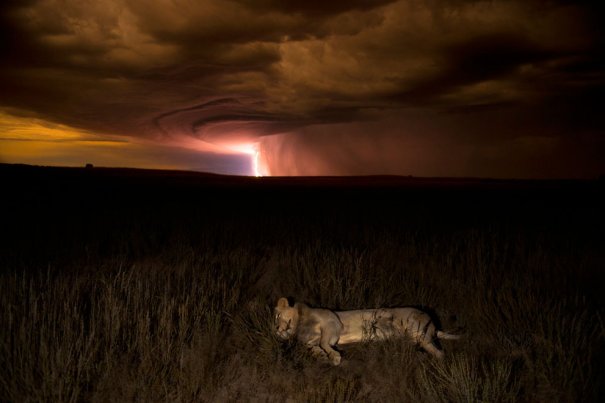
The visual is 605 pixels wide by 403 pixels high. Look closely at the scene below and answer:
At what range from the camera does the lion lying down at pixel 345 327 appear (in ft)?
11.7

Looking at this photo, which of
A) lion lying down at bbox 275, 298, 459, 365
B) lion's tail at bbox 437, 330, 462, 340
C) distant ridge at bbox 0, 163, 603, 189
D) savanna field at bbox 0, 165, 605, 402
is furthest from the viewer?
distant ridge at bbox 0, 163, 603, 189

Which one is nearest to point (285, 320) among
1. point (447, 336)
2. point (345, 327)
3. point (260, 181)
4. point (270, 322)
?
point (270, 322)

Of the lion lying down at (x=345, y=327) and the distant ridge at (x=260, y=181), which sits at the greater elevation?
the distant ridge at (x=260, y=181)

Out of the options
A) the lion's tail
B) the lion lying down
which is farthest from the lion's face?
the lion's tail

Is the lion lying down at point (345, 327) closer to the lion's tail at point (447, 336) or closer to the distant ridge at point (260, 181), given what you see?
the lion's tail at point (447, 336)

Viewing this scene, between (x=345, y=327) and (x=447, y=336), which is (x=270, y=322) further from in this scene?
(x=447, y=336)

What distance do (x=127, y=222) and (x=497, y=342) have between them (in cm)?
964

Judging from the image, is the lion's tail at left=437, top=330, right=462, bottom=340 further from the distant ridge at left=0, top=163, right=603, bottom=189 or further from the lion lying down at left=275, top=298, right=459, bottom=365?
the distant ridge at left=0, top=163, right=603, bottom=189

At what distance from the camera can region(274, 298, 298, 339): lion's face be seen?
140 inches

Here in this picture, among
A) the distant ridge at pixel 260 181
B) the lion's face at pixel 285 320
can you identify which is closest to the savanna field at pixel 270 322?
the lion's face at pixel 285 320

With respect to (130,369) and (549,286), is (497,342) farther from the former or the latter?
(130,369)

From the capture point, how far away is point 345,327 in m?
3.71

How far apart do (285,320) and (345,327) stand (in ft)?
1.96

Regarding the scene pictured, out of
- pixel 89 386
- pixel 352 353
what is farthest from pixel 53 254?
pixel 352 353
